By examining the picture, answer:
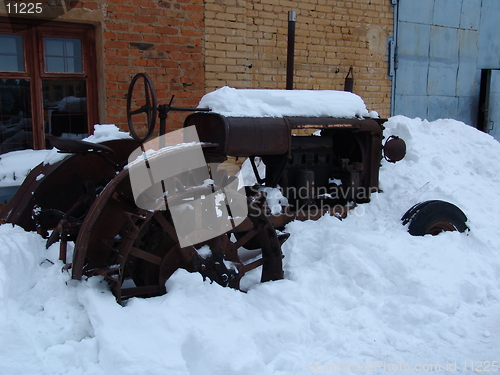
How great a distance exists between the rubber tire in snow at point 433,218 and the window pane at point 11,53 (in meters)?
4.51

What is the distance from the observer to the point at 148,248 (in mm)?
3143

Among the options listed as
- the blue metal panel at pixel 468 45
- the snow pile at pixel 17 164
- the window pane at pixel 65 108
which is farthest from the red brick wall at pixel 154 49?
the blue metal panel at pixel 468 45

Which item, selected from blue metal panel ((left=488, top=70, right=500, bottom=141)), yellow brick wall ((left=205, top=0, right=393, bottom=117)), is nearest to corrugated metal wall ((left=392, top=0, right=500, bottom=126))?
blue metal panel ((left=488, top=70, right=500, bottom=141))

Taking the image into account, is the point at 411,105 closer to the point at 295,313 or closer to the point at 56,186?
the point at 295,313

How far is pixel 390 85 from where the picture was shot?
809 cm

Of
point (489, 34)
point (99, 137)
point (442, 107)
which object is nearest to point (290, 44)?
point (99, 137)

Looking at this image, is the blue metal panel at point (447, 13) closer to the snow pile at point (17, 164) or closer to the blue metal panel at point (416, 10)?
the blue metal panel at point (416, 10)

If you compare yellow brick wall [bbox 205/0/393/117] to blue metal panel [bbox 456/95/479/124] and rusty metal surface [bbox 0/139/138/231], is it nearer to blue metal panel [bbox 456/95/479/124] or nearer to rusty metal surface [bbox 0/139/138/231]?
blue metal panel [bbox 456/95/479/124]

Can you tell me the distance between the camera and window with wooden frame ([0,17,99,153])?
17.1ft

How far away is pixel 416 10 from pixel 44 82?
6270mm

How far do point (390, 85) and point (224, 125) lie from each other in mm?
5399

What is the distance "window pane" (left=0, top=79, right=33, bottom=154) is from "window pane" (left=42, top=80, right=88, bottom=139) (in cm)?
20

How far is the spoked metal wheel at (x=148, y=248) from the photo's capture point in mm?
2787

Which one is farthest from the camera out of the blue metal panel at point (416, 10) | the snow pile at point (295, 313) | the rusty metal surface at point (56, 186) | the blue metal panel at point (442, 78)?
the blue metal panel at point (442, 78)
